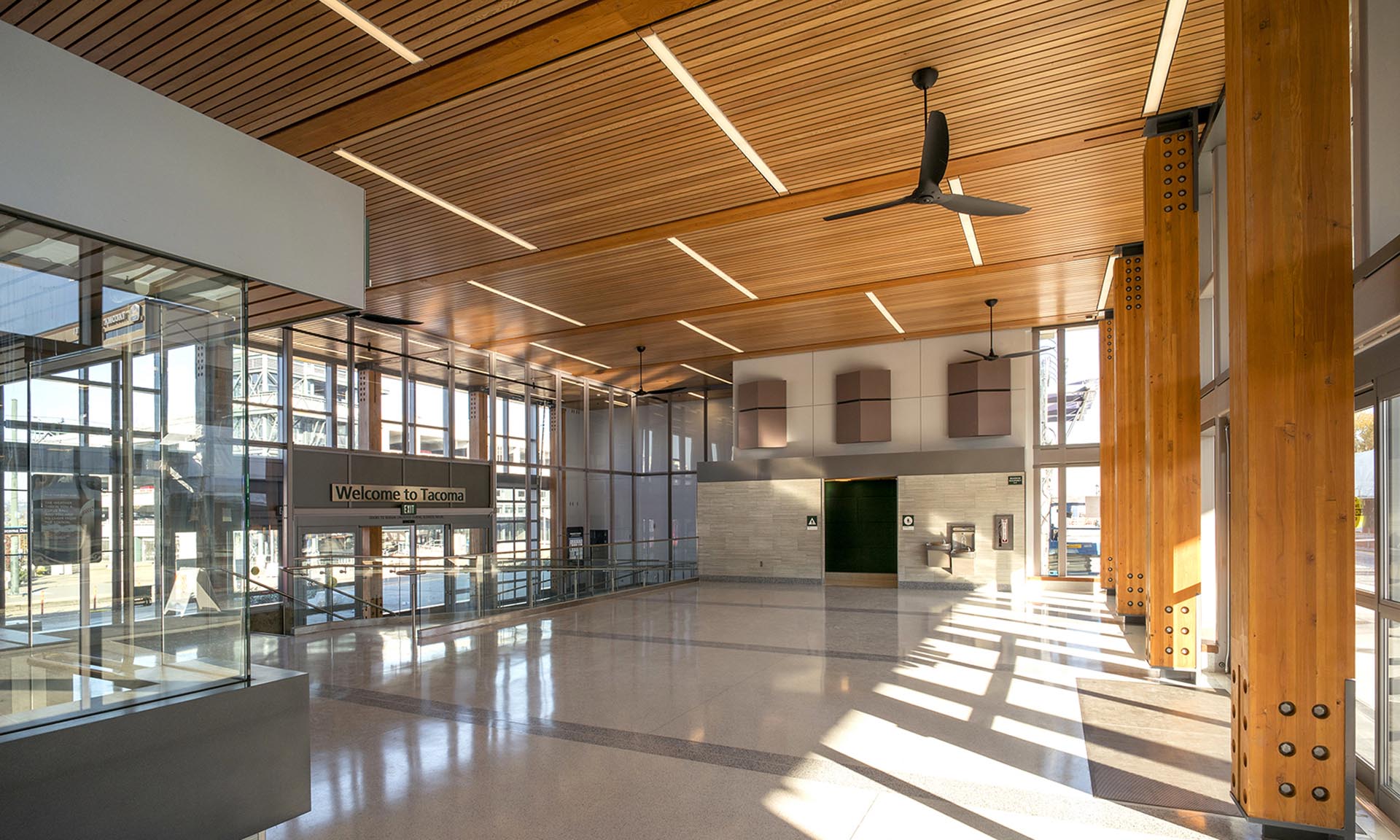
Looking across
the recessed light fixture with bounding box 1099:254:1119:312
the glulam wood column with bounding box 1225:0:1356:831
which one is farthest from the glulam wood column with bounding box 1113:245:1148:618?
the glulam wood column with bounding box 1225:0:1356:831

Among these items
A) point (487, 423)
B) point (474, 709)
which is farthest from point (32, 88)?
point (487, 423)

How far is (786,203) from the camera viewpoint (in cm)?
881

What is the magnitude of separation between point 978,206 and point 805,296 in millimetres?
6390

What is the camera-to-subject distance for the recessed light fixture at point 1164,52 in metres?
5.42

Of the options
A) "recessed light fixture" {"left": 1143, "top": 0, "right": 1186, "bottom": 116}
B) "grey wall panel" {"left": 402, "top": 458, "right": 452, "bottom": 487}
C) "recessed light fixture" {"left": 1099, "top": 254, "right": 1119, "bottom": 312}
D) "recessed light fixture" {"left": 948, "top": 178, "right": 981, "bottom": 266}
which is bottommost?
"grey wall panel" {"left": 402, "top": 458, "right": 452, "bottom": 487}

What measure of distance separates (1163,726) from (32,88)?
23.7 feet

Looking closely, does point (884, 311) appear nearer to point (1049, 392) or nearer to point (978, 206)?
point (1049, 392)

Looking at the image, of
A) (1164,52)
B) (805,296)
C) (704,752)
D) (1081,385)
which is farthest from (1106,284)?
(704,752)

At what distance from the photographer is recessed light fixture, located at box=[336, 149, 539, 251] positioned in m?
7.56

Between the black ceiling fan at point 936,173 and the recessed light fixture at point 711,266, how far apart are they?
3.91 m

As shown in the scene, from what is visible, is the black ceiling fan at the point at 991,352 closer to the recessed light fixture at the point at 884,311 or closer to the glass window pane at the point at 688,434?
the recessed light fixture at the point at 884,311

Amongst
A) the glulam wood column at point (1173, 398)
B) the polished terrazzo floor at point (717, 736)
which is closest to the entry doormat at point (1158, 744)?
the polished terrazzo floor at point (717, 736)

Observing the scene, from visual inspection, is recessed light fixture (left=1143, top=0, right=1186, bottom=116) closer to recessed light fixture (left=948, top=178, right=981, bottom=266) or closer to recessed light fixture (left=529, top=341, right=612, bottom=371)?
recessed light fixture (left=948, top=178, right=981, bottom=266)

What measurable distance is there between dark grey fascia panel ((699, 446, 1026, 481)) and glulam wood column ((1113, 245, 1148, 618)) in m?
4.42
